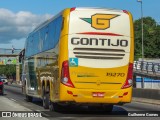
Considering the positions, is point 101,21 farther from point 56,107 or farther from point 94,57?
point 56,107

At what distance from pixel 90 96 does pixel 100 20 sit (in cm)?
277

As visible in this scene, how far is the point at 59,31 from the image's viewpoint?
17531 mm

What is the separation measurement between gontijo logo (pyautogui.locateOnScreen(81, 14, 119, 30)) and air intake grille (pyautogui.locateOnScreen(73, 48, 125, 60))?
0.83 m

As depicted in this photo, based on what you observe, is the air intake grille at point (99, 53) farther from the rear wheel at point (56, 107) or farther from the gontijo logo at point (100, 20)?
the rear wheel at point (56, 107)

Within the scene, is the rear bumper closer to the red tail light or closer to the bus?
the bus

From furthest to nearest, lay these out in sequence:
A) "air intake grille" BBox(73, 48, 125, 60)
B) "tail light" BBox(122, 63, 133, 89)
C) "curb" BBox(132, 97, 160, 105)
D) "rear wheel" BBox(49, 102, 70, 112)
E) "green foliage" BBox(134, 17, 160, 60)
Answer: "green foliage" BBox(134, 17, 160, 60) < "curb" BBox(132, 97, 160, 105) < "rear wheel" BBox(49, 102, 70, 112) < "tail light" BBox(122, 63, 133, 89) < "air intake grille" BBox(73, 48, 125, 60)

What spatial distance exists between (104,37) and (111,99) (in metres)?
2.25

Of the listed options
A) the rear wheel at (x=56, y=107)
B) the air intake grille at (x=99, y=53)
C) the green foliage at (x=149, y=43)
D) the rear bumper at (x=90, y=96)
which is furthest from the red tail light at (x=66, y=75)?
the green foliage at (x=149, y=43)

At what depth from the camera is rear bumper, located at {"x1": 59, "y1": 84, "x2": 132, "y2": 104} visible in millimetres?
16719

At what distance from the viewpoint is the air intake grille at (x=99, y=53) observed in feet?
55.6

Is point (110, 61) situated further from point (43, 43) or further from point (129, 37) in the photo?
point (43, 43)

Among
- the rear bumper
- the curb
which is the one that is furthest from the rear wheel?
the curb

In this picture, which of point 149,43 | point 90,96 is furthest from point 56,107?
point 149,43

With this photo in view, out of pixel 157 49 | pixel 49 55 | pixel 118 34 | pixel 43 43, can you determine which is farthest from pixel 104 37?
pixel 157 49
